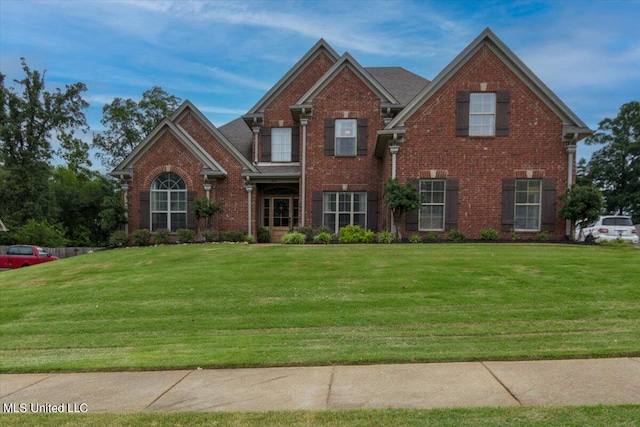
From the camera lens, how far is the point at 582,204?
14.7 meters

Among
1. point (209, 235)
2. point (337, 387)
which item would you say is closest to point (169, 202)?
point (209, 235)

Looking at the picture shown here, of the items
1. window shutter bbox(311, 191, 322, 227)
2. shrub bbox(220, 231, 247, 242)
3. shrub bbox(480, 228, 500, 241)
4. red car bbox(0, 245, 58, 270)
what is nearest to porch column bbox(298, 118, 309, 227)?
window shutter bbox(311, 191, 322, 227)

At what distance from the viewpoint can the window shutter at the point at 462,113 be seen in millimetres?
16031

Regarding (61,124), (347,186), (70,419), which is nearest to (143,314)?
(70,419)

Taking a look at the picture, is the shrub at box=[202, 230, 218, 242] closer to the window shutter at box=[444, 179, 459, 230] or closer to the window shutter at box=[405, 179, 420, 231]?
the window shutter at box=[405, 179, 420, 231]

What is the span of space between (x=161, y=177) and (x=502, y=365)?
17596 mm

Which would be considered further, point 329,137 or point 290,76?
point 290,76

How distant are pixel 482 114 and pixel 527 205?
13.7 feet

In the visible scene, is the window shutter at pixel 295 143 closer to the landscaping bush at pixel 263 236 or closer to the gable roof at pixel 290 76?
the gable roof at pixel 290 76

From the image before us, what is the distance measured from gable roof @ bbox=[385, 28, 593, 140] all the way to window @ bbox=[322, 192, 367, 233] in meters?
4.09

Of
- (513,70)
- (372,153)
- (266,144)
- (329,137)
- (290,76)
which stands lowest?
(372,153)

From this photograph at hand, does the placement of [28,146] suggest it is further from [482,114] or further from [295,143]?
[482,114]

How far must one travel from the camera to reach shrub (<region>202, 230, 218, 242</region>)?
17.8 m

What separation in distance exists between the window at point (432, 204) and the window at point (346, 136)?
3.99 meters
